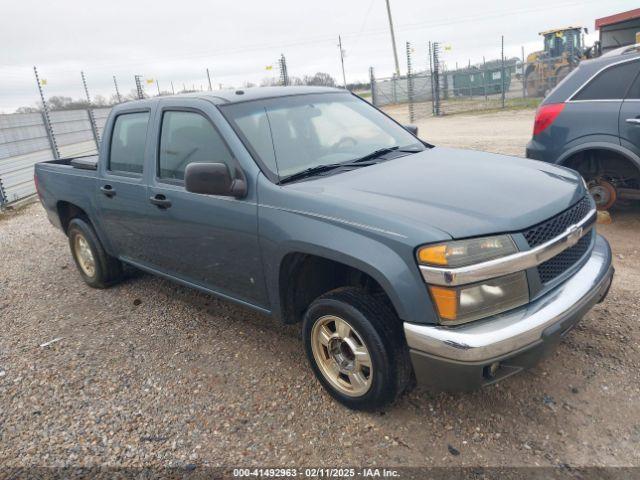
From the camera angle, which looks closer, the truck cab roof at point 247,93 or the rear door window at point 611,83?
the truck cab roof at point 247,93

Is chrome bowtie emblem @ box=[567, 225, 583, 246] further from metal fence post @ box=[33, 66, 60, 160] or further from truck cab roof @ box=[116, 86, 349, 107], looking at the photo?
metal fence post @ box=[33, 66, 60, 160]

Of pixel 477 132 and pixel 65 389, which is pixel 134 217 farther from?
pixel 477 132

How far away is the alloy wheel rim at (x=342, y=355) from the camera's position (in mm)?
2738

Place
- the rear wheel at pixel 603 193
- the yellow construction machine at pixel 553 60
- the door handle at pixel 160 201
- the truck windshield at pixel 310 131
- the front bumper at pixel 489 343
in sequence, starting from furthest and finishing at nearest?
the yellow construction machine at pixel 553 60 → the rear wheel at pixel 603 193 → the door handle at pixel 160 201 → the truck windshield at pixel 310 131 → the front bumper at pixel 489 343

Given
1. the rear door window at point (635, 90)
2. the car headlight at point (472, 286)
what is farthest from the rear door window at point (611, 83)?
the car headlight at point (472, 286)

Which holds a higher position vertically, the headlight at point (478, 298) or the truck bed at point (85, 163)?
the truck bed at point (85, 163)

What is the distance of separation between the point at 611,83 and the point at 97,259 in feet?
17.9

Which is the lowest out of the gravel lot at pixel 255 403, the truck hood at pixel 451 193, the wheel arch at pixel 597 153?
the gravel lot at pixel 255 403

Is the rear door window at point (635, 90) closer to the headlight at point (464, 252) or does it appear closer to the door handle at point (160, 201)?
the headlight at point (464, 252)

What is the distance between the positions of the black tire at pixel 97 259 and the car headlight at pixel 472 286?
3704 mm

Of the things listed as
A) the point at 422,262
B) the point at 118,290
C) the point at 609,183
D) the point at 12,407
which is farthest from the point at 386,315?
the point at 609,183

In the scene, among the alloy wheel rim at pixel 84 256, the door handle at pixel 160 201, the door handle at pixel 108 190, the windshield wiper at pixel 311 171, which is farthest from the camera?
the alloy wheel rim at pixel 84 256

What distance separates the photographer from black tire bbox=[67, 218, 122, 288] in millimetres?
4902

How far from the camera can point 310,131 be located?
346cm
